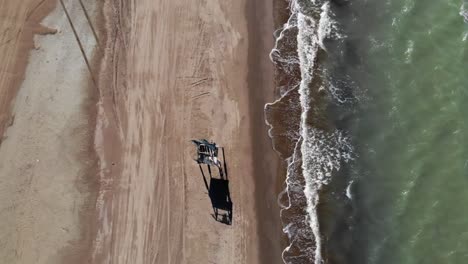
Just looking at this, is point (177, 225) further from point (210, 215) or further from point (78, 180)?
point (78, 180)

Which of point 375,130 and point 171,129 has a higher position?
point 171,129

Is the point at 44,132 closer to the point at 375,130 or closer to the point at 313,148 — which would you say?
the point at 313,148

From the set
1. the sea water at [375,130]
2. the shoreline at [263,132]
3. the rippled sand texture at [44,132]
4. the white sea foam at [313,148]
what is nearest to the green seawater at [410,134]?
the sea water at [375,130]

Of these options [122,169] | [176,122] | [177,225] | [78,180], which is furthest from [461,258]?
[78,180]

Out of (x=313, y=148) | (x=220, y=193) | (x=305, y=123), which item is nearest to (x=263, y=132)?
(x=305, y=123)

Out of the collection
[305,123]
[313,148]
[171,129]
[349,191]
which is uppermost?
[305,123]

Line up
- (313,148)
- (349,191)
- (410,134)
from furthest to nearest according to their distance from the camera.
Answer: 1. (410,134)
2. (313,148)
3. (349,191)

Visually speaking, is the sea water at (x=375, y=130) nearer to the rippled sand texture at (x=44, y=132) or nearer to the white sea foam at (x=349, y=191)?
the white sea foam at (x=349, y=191)
